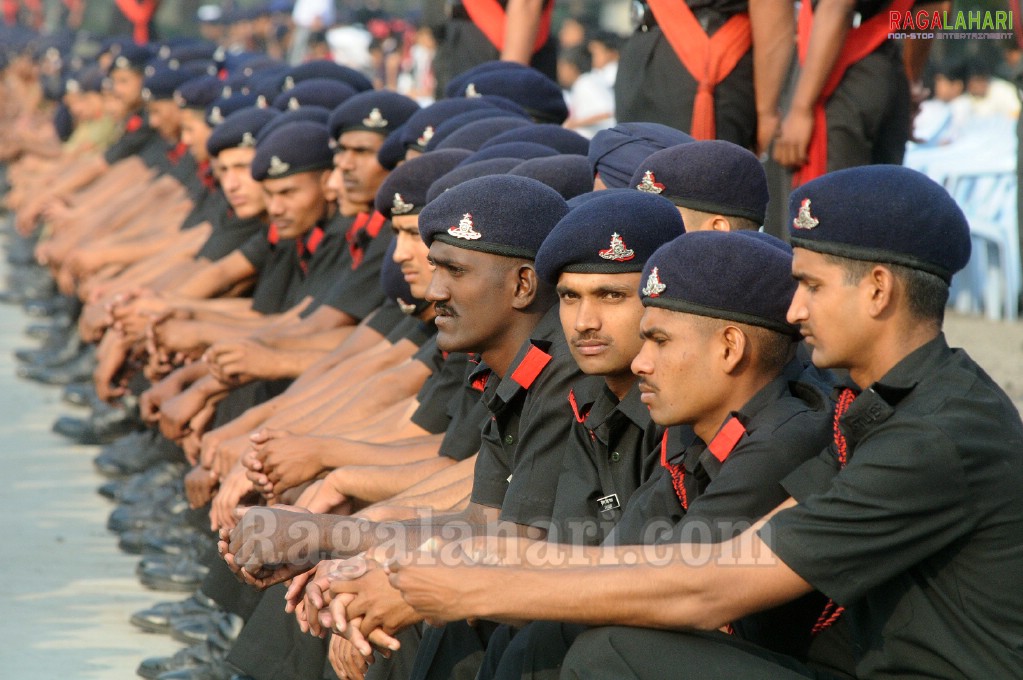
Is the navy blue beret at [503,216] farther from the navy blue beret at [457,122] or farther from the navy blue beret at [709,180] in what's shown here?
the navy blue beret at [457,122]

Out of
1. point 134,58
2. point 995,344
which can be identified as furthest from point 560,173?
point 134,58

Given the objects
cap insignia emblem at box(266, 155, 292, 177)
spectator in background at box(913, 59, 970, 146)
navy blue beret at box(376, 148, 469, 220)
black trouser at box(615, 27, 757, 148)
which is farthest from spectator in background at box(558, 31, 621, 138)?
navy blue beret at box(376, 148, 469, 220)

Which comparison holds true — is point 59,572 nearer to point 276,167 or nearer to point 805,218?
point 276,167

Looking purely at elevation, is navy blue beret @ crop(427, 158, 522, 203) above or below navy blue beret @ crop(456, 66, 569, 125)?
above

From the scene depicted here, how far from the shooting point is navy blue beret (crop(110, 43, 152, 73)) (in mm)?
12578

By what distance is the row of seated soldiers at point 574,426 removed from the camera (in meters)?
2.95

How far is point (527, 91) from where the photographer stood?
678 centimetres

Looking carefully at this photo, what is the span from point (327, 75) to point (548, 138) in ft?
11.2

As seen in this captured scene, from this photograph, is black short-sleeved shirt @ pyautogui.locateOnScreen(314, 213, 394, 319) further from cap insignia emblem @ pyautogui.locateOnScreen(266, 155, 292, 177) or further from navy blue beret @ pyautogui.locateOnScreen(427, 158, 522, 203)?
navy blue beret @ pyautogui.locateOnScreen(427, 158, 522, 203)

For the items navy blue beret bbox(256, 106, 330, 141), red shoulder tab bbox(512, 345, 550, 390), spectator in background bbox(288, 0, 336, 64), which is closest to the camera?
red shoulder tab bbox(512, 345, 550, 390)

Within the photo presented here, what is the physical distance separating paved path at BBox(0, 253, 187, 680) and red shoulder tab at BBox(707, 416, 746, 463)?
2655 millimetres

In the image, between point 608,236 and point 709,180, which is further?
point 709,180

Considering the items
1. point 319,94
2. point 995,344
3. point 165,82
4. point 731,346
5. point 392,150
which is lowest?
point 995,344

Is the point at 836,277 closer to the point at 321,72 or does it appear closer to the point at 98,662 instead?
the point at 98,662
